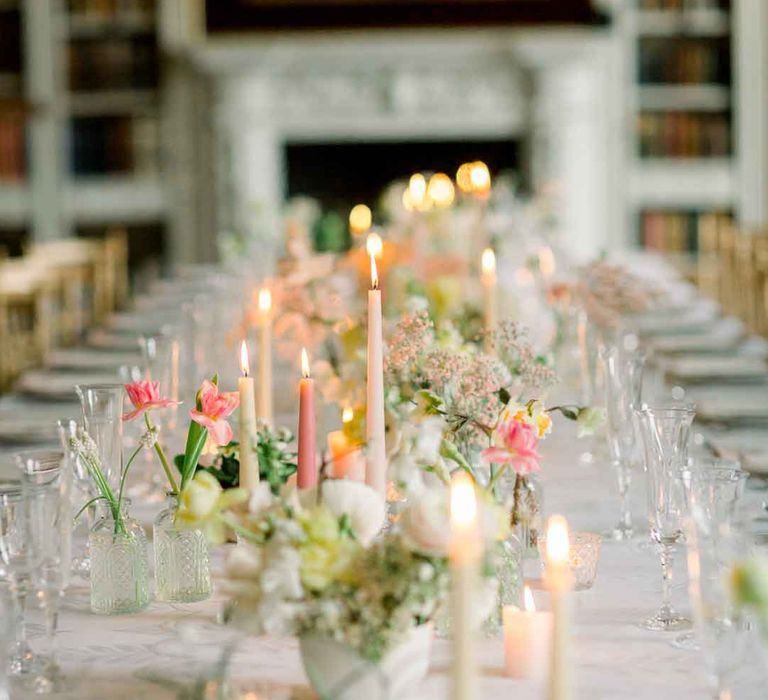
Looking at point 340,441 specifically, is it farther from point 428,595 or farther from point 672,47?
point 672,47

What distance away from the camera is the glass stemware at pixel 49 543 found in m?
1.29

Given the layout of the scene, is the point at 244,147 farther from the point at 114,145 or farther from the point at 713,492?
the point at 713,492

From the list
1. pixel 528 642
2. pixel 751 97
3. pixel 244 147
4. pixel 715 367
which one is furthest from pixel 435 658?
pixel 751 97

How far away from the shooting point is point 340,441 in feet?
5.65

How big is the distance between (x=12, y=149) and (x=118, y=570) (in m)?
6.29

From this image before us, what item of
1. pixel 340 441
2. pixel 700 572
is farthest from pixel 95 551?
pixel 700 572

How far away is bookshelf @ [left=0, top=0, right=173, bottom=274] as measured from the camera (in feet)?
24.4

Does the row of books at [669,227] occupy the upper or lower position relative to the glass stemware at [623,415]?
upper

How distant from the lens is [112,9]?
7434 millimetres

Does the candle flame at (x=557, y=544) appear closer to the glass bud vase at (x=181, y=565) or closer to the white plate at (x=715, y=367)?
the glass bud vase at (x=181, y=565)

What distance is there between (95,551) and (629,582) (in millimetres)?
644

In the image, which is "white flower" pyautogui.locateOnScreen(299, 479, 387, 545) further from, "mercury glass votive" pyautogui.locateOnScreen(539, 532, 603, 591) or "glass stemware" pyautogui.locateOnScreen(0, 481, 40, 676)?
"mercury glass votive" pyautogui.locateOnScreen(539, 532, 603, 591)

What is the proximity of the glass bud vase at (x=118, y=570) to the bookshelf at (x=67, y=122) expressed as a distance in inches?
237

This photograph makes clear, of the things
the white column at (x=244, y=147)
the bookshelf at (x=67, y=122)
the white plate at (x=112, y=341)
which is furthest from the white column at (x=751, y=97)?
the white plate at (x=112, y=341)
